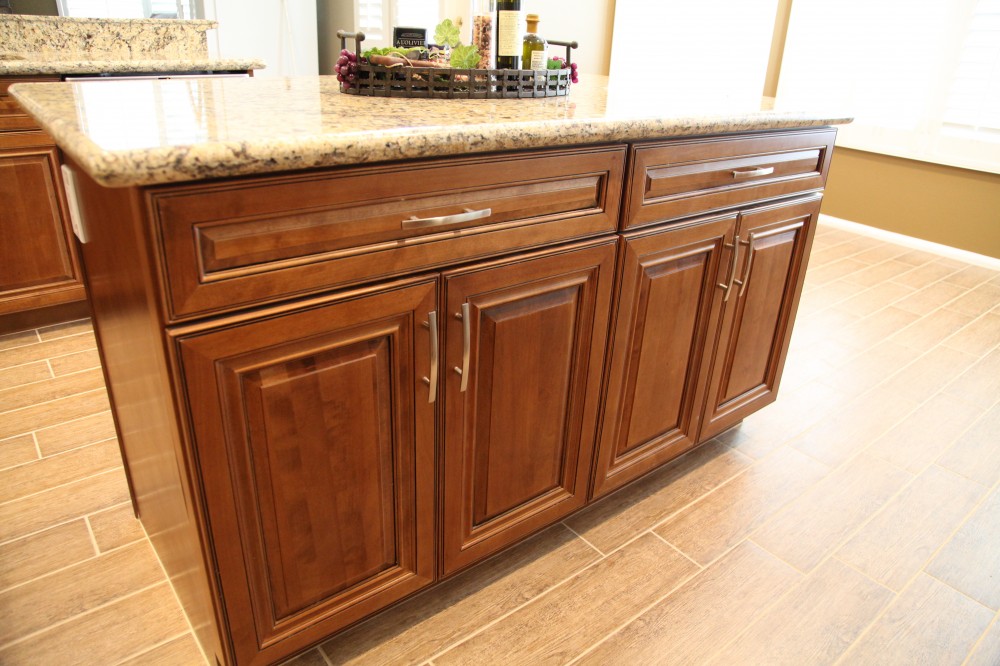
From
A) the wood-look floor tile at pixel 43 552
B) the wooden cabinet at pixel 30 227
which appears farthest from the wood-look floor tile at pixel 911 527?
the wooden cabinet at pixel 30 227

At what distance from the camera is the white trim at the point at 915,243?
3832mm

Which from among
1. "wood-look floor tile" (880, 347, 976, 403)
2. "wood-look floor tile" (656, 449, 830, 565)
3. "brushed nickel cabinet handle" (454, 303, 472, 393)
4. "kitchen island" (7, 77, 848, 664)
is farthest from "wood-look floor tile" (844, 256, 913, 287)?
"brushed nickel cabinet handle" (454, 303, 472, 393)

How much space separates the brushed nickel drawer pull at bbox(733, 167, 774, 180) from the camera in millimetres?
1487

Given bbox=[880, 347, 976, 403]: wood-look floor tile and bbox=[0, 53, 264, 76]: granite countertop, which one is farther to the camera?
bbox=[880, 347, 976, 403]: wood-look floor tile

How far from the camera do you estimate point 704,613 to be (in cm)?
146

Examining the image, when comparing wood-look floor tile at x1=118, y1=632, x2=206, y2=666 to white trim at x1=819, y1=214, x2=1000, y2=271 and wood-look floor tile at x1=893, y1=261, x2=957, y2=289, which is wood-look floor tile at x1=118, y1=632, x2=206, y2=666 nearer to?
wood-look floor tile at x1=893, y1=261, x2=957, y2=289

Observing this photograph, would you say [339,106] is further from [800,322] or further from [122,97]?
[800,322]

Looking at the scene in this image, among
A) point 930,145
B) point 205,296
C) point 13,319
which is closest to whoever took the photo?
point 205,296

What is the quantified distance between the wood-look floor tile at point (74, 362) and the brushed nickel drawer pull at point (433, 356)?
1.71m

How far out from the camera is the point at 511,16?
1.48 meters

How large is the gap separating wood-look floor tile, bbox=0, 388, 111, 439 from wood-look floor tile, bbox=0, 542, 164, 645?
0.66m

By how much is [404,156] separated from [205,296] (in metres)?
0.33

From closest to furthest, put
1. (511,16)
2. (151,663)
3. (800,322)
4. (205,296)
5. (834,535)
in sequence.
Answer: (205,296) < (151,663) < (511,16) < (834,535) < (800,322)

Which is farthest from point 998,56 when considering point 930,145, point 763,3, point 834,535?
point 834,535
